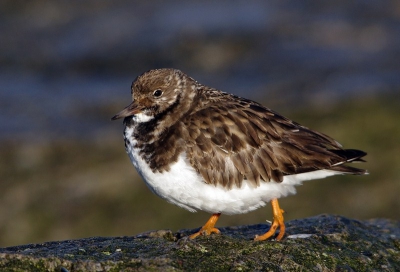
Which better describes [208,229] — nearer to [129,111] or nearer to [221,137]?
[221,137]

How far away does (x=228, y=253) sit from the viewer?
5273 mm

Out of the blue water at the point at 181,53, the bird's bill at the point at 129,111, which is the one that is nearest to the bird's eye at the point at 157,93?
the bird's bill at the point at 129,111

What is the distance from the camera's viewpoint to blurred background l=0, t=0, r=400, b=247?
10031mm

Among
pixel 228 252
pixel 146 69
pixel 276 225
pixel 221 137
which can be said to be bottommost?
pixel 228 252

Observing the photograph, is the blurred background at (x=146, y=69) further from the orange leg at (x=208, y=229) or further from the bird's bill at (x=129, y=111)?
the bird's bill at (x=129, y=111)

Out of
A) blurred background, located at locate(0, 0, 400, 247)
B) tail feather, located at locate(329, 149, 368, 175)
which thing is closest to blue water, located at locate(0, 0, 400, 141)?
blurred background, located at locate(0, 0, 400, 247)

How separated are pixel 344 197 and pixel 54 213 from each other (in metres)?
3.88

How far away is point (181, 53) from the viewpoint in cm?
2078

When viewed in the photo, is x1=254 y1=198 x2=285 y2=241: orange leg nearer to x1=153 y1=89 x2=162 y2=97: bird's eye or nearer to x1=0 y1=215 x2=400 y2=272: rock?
x1=0 y1=215 x2=400 y2=272: rock

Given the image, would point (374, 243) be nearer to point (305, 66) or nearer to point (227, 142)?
point (227, 142)

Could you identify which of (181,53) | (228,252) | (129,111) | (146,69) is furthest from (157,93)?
(181,53)

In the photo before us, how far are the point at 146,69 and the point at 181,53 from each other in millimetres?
1270

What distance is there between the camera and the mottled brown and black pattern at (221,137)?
580cm

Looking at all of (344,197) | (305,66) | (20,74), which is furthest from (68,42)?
(344,197)
